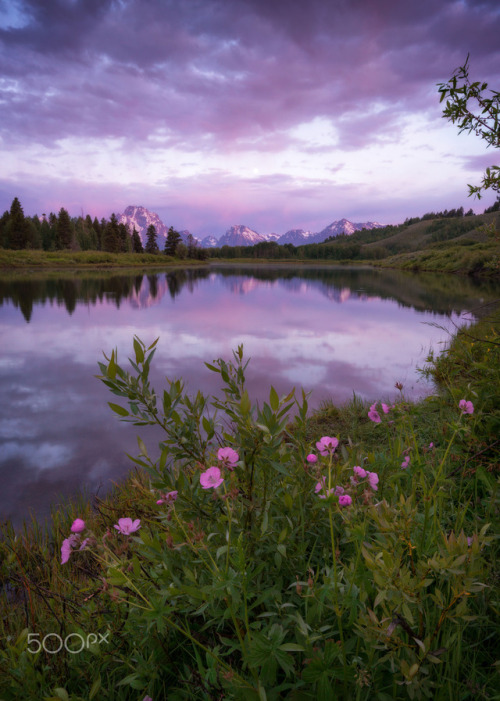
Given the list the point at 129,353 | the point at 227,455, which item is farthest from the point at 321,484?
the point at 129,353

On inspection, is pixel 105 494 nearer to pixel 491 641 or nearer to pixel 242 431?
pixel 242 431

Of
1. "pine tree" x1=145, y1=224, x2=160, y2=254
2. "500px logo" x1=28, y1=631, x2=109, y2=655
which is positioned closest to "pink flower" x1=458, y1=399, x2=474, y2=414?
"500px logo" x1=28, y1=631, x2=109, y2=655

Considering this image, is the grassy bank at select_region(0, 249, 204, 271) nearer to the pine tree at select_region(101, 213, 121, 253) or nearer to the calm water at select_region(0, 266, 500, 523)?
the pine tree at select_region(101, 213, 121, 253)

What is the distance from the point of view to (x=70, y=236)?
83625mm

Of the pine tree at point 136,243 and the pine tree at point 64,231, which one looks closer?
the pine tree at point 64,231

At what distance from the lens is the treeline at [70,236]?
7075 cm

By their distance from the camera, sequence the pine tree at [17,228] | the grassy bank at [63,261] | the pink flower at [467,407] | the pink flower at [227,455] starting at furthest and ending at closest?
Answer: the pine tree at [17,228]
the grassy bank at [63,261]
the pink flower at [467,407]
the pink flower at [227,455]

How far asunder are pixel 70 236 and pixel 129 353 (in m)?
84.7

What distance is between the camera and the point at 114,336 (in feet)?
49.9

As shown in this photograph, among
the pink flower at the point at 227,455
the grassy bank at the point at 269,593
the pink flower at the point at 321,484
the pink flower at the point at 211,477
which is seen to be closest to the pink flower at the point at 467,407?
the grassy bank at the point at 269,593

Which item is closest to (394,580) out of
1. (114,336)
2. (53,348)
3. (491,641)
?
(491,641)

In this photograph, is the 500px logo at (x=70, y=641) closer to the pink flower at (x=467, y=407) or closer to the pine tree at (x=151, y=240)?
the pink flower at (x=467, y=407)

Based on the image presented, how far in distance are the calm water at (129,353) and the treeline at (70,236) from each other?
5527 cm

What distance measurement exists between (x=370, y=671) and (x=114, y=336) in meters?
15.2
